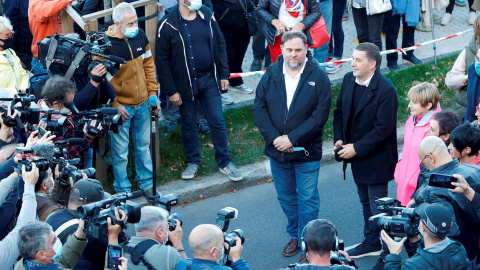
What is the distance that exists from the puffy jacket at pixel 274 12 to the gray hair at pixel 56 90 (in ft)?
11.2

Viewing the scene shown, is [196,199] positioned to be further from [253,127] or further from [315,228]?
[315,228]

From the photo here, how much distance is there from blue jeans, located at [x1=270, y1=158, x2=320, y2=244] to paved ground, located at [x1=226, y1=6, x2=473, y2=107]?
3.40 m

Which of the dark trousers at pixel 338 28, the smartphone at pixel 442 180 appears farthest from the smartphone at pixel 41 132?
the dark trousers at pixel 338 28

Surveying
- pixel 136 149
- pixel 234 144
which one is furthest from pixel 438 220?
pixel 234 144

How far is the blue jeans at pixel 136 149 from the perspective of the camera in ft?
26.2

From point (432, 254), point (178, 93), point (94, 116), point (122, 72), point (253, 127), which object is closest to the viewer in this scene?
point (432, 254)

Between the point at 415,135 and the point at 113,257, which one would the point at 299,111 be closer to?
the point at 415,135

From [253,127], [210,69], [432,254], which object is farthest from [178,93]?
[432,254]

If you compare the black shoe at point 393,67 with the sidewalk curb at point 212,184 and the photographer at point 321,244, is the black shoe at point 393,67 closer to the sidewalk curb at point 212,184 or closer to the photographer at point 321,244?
the sidewalk curb at point 212,184

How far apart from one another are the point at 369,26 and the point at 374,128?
13.6ft

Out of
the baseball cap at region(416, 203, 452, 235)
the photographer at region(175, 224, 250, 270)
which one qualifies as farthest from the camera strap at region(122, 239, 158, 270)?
the baseball cap at region(416, 203, 452, 235)

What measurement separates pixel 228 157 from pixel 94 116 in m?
2.24

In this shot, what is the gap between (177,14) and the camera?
8.16m

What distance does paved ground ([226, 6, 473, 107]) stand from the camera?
11.2 metres
